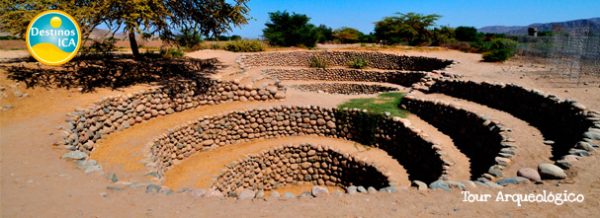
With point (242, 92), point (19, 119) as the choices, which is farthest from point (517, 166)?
point (19, 119)

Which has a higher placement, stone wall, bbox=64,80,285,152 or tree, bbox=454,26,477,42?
tree, bbox=454,26,477,42

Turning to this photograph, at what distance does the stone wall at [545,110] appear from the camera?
347 inches

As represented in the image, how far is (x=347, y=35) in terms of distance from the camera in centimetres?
4553

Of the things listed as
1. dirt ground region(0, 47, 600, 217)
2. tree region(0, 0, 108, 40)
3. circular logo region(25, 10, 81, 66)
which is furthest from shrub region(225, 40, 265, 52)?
dirt ground region(0, 47, 600, 217)

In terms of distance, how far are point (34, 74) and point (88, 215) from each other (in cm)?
1000

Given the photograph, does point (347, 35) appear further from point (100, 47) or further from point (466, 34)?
point (100, 47)

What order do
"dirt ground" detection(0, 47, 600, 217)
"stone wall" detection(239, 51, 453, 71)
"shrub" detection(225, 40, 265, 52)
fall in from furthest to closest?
"shrub" detection(225, 40, 265, 52) → "stone wall" detection(239, 51, 453, 71) → "dirt ground" detection(0, 47, 600, 217)

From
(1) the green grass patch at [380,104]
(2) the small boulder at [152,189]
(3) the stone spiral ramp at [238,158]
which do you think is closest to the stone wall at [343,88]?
(1) the green grass patch at [380,104]

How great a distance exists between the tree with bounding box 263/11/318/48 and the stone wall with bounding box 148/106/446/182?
19670 millimetres

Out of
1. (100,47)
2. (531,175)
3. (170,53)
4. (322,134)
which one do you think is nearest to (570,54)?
(322,134)

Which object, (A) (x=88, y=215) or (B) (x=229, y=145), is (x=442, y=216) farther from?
(B) (x=229, y=145)

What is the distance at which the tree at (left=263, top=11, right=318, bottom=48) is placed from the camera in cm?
3353

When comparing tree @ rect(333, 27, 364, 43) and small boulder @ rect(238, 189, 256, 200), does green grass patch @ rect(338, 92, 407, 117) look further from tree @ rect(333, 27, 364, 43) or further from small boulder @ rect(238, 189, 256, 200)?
tree @ rect(333, 27, 364, 43)

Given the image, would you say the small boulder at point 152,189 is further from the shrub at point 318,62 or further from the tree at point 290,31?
the tree at point 290,31
